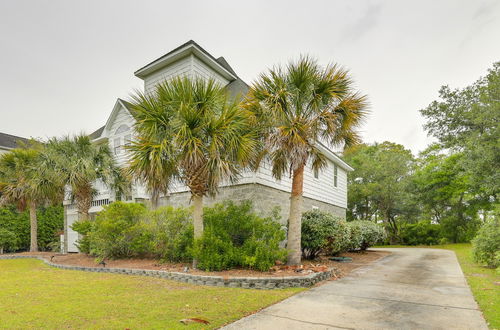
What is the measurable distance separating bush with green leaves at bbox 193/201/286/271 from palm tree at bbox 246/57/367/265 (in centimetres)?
84

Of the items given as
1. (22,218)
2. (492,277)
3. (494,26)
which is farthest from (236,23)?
(22,218)

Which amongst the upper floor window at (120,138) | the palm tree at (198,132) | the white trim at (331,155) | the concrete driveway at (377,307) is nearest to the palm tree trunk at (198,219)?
the palm tree at (198,132)

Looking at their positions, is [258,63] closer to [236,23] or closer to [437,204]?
[236,23]

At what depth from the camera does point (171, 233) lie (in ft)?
30.1

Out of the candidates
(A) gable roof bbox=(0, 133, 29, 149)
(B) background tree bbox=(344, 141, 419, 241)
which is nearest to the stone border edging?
(B) background tree bbox=(344, 141, 419, 241)

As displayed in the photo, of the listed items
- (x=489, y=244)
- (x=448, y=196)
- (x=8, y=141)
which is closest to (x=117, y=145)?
(x=8, y=141)

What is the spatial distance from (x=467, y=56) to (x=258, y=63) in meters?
10.7

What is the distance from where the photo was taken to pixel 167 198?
11914mm

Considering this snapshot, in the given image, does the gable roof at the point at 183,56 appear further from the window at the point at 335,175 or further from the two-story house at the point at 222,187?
the window at the point at 335,175

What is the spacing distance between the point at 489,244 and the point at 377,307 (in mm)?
6548

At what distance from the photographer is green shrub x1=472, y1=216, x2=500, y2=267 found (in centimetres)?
868

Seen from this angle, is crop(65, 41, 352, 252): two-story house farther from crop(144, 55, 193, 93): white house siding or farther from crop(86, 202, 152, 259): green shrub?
crop(86, 202, 152, 259): green shrub

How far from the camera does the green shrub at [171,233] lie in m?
8.59

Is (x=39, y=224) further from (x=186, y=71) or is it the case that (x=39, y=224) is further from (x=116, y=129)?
(x=186, y=71)
